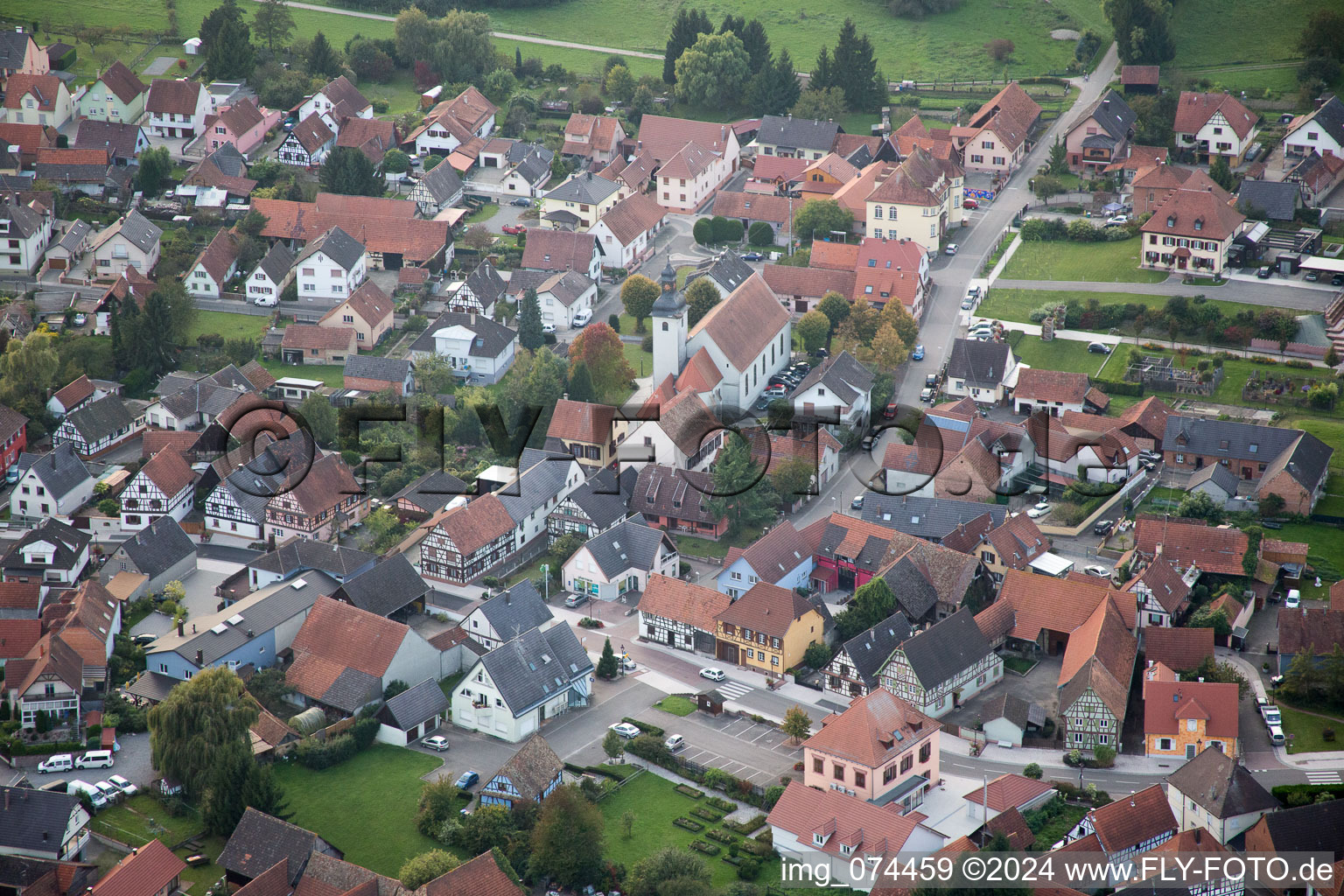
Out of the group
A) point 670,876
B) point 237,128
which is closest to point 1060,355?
point 670,876

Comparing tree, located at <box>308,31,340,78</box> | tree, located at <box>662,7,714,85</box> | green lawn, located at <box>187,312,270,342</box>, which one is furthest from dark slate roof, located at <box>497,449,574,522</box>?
tree, located at <box>308,31,340,78</box>

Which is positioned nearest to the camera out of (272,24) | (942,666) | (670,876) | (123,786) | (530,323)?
(670,876)

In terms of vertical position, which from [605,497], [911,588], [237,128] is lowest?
[605,497]

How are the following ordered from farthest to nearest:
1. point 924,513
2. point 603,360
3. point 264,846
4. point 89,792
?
point 603,360 < point 924,513 < point 89,792 < point 264,846

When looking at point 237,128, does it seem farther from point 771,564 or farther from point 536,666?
point 536,666

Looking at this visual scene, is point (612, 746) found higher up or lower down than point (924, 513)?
lower down

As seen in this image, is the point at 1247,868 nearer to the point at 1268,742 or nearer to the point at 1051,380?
the point at 1268,742

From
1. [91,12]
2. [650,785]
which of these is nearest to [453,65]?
[91,12]
